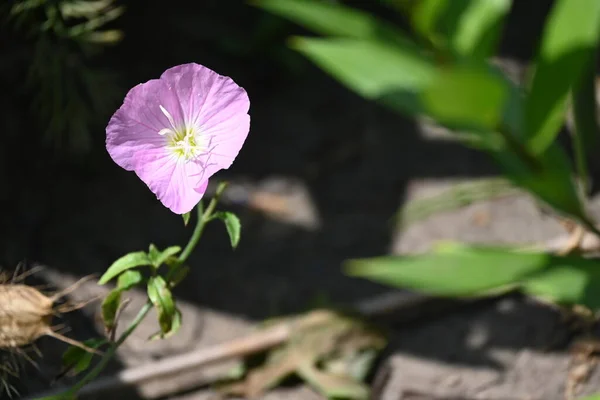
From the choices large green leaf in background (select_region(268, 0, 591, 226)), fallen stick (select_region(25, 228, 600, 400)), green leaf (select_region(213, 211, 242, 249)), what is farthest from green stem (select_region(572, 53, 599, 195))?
green leaf (select_region(213, 211, 242, 249))

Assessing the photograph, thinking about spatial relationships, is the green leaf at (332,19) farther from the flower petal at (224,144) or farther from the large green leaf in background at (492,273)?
the flower petal at (224,144)

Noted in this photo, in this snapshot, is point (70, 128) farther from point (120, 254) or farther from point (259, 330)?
point (259, 330)

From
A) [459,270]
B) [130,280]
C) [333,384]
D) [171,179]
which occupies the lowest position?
[333,384]

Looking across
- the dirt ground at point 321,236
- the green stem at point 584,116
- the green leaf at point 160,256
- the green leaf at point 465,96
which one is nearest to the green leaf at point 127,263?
the green leaf at point 160,256

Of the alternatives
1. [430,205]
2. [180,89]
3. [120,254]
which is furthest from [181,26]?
[180,89]

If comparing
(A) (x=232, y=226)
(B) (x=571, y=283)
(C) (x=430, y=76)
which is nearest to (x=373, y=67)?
(C) (x=430, y=76)

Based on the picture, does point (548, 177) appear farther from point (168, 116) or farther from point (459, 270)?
point (168, 116)

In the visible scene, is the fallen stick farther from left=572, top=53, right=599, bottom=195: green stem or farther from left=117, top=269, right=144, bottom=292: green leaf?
left=117, top=269, right=144, bottom=292: green leaf
